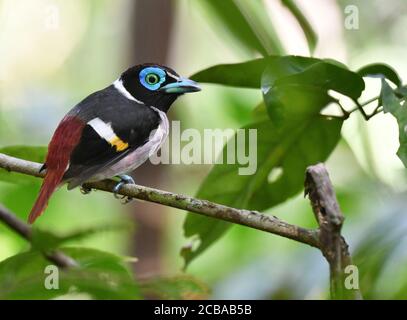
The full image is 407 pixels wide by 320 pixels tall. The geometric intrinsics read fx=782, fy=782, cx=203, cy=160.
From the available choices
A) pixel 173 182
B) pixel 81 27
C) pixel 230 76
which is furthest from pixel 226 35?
pixel 81 27

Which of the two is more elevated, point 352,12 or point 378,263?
point 352,12

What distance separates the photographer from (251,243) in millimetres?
2627

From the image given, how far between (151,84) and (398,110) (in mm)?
760

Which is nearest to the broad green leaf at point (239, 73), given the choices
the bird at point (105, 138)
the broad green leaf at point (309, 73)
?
the broad green leaf at point (309, 73)

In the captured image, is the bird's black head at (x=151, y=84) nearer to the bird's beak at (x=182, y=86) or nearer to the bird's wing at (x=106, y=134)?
the bird's beak at (x=182, y=86)

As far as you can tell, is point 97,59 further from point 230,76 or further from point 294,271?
Result: point 230,76

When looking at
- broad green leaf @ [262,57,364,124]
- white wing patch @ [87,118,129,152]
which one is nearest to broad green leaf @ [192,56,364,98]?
broad green leaf @ [262,57,364,124]

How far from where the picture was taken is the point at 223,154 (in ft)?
4.99

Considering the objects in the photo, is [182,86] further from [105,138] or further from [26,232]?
[26,232]

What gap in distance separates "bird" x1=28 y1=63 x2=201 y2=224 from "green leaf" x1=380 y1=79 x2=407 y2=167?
1.57 ft

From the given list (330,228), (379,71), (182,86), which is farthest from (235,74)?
(330,228)

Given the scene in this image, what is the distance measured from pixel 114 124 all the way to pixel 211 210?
46cm

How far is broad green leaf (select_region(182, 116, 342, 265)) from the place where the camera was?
4.95 feet

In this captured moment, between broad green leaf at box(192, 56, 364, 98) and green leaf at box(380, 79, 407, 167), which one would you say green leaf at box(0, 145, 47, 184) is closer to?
broad green leaf at box(192, 56, 364, 98)
